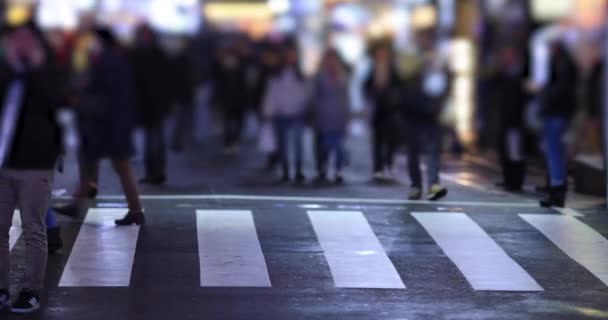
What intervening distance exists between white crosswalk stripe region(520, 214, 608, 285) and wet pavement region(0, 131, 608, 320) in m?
0.02

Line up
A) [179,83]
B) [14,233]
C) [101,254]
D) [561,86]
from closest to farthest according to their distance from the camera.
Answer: [101,254], [14,233], [561,86], [179,83]

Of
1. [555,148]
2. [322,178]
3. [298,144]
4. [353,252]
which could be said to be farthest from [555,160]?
[298,144]

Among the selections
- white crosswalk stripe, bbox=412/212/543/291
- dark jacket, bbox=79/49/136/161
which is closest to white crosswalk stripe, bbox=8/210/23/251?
dark jacket, bbox=79/49/136/161

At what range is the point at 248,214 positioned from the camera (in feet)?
44.6

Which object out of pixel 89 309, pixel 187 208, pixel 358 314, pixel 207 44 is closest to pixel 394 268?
pixel 358 314

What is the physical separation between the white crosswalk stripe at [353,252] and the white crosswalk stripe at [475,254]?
1.72 ft

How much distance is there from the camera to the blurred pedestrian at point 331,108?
686 inches

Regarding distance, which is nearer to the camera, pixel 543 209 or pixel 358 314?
pixel 358 314

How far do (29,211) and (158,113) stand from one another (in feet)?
27.7

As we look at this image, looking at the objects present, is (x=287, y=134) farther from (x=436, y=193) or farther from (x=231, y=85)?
(x=231, y=85)

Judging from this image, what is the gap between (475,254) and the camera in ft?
37.2

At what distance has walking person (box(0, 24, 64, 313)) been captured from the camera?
8703mm

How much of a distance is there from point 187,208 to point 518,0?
604 inches

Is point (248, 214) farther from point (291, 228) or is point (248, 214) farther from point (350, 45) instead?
point (350, 45)
